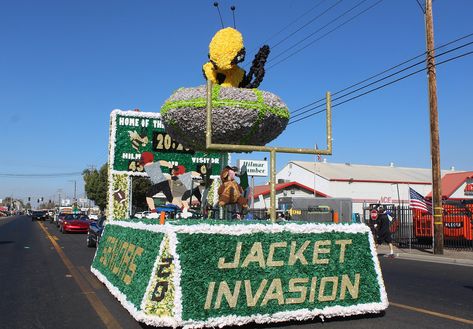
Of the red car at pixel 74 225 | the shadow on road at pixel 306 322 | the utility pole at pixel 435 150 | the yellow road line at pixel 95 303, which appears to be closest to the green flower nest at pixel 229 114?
the shadow on road at pixel 306 322

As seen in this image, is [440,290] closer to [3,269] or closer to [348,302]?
[348,302]

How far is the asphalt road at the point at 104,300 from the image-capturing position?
6012mm

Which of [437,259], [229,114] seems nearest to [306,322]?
[229,114]

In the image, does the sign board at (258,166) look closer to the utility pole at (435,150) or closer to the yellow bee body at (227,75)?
the utility pole at (435,150)

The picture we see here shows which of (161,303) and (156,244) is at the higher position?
(156,244)

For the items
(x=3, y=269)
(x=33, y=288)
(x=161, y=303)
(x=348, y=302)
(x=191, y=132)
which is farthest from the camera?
(x=3, y=269)

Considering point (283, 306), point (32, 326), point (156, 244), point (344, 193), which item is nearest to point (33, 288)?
point (32, 326)

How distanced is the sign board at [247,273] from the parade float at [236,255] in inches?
0.4

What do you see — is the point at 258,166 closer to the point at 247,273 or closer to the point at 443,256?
the point at 443,256

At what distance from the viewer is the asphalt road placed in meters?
6.01

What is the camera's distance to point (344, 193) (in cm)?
4994

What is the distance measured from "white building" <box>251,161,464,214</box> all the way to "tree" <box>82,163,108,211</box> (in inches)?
959

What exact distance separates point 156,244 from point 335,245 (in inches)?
87.6

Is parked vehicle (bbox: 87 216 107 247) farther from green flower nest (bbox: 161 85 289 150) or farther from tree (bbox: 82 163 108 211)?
tree (bbox: 82 163 108 211)
